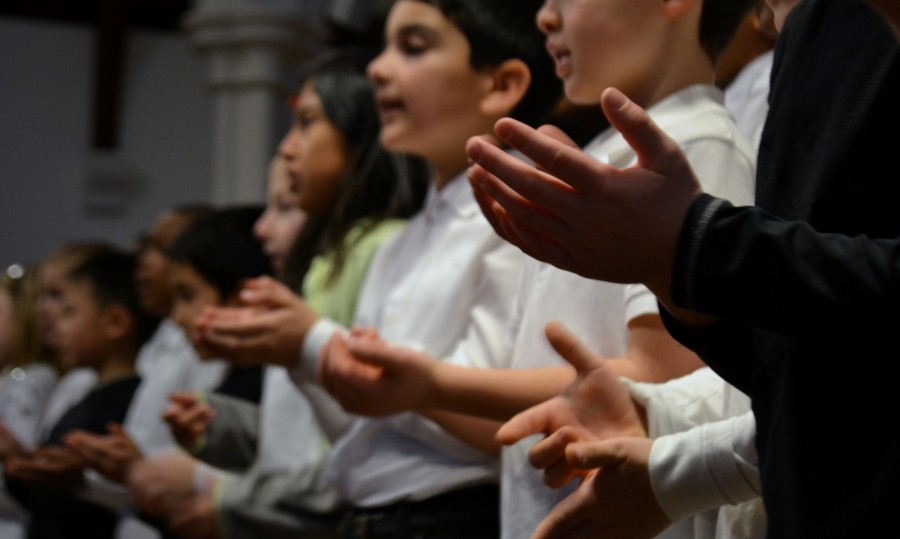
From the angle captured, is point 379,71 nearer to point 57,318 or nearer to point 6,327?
point 57,318

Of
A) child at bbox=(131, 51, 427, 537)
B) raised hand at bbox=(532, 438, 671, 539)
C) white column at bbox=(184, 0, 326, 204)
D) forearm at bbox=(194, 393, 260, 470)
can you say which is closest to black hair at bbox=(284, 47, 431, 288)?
child at bbox=(131, 51, 427, 537)

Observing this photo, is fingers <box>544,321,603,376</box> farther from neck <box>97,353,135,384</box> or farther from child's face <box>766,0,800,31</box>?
neck <box>97,353,135,384</box>

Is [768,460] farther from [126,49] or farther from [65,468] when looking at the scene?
[126,49]

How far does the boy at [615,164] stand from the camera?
5.33 ft

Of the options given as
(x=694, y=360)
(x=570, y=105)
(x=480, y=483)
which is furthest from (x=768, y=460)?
(x=570, y=105)

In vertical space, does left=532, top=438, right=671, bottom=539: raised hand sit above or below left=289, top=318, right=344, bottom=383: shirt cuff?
above

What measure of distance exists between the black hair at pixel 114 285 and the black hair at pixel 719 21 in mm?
2885

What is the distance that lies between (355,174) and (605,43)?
1302 mm

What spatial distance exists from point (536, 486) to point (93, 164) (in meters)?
7.08

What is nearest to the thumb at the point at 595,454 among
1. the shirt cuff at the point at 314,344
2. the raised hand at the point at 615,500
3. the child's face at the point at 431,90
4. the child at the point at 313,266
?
the raised hand at the point at 615,500

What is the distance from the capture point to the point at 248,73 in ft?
23.0

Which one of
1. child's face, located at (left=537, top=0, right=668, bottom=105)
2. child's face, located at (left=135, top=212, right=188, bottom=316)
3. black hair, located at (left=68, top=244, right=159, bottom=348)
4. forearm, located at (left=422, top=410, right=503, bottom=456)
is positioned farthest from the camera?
black hair, located at (left=68, top=244, right=159, bottom=348)

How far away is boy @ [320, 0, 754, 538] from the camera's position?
162 cm

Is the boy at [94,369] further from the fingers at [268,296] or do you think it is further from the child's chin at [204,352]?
the fingers at [268,296]
